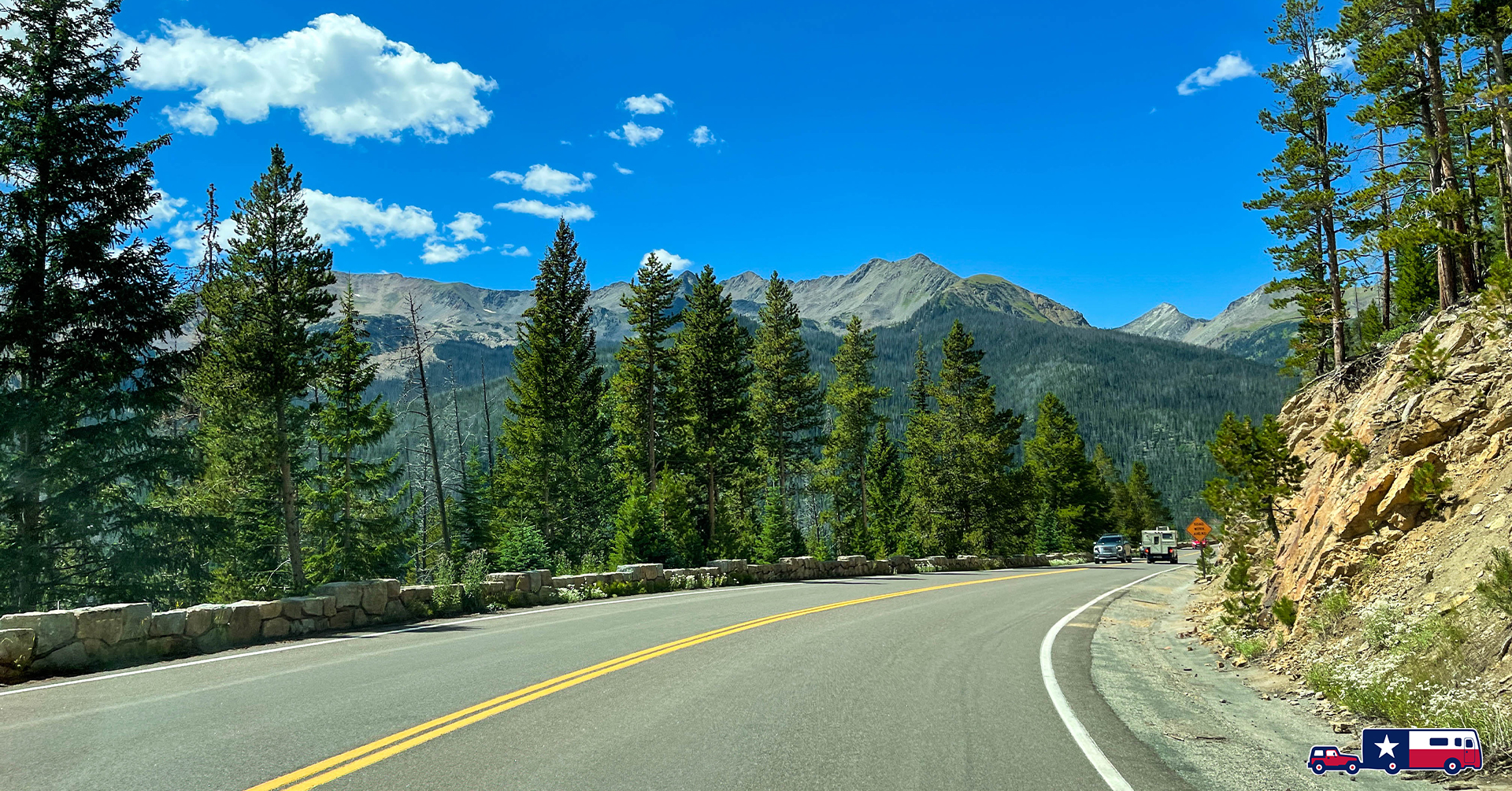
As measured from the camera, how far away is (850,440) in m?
52.2

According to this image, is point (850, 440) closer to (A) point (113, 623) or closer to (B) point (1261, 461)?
(B) point (1261, 461)

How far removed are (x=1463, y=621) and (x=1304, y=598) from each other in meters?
2.86

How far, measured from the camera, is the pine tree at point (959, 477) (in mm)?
51438

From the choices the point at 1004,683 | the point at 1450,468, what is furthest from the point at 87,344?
the point at 1450,468

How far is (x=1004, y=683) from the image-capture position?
8.02 metres

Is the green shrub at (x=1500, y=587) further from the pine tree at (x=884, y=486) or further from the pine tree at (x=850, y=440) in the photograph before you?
the pine tree at (x=884, y=486)

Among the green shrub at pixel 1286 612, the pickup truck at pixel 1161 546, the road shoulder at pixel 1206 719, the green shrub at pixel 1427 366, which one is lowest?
the pickup truck at pixel 1161 546

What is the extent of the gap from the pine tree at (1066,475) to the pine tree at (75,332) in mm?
58348

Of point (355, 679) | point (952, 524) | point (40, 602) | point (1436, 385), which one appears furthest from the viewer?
point (952, 524)

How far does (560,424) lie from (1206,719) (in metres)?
37.2

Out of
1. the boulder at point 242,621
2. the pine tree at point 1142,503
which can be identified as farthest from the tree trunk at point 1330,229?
the pine tree at point 1142,503

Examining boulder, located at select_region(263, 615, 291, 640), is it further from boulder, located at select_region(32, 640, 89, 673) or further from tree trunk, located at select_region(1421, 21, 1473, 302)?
tree trunk, located at select_region(1421, 21, 1473, 302)

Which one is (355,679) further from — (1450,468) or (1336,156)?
(1336,156)

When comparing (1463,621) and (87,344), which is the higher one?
(87,344)
